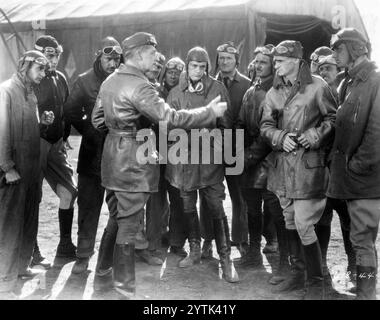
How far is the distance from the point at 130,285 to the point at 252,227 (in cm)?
153

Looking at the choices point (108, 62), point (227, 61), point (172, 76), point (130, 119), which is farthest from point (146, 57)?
point (227, 61)

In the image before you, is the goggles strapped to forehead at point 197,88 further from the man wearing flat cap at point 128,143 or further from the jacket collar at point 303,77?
the jacket collar at point 303,77

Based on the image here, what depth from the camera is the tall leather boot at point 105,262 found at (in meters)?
4.45

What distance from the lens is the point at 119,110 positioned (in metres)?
4.10

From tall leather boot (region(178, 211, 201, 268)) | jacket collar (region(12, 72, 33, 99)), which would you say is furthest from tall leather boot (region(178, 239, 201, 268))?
jacket collar (region(12, 72, 33, 99))

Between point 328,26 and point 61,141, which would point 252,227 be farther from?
point 328,26

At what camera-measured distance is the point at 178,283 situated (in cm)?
461

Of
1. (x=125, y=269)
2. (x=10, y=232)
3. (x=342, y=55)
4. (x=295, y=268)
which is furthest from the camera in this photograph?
(x=295, y=268)

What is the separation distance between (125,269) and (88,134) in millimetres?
1544

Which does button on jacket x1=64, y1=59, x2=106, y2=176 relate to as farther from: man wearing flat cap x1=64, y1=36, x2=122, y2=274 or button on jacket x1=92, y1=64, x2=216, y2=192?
button on jacket x1=92, y1=64, x2=216, y2=192

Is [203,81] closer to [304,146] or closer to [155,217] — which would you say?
[304,146]

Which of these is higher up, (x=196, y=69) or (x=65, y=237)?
(x=196, y=69)

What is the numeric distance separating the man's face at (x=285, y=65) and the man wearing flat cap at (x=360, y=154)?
386 mm
